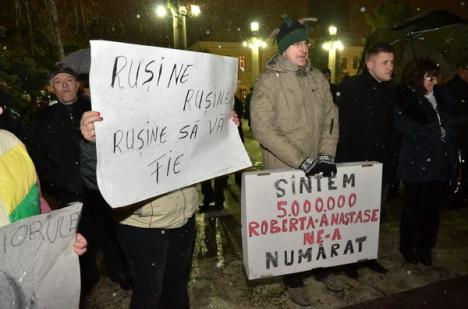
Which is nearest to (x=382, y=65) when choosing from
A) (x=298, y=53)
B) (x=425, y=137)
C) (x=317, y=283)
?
(x=425, y=137)

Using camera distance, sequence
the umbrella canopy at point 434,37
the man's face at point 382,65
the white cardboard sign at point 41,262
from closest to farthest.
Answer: the white cardboard sign at point 41,262 → the man's face at point 382,65 → the umbrella canopy at point 434,37

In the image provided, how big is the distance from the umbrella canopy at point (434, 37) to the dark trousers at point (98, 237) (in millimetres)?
4457

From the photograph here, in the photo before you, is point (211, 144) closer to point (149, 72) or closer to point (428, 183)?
point (149, 72)

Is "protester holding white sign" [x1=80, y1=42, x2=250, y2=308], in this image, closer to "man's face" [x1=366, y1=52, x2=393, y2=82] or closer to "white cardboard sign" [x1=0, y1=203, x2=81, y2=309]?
"white cardboard sign" [x1=0, y1=203, x2=81, y2=309]

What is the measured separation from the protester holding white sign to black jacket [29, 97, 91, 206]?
4.29ft

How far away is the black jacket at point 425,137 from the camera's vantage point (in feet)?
11.5

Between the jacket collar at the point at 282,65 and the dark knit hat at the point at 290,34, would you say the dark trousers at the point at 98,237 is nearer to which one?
the jacket collar at the point at 282,65

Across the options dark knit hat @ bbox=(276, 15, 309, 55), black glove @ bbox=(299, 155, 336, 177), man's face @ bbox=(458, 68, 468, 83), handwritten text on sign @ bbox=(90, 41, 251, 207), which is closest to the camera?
handwritten text on sign @ bbox=(90, 41, 251, 207)

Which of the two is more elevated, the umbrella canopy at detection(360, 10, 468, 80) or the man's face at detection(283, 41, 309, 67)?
the umbrella canopy at detection(360, 10, 468, 80)

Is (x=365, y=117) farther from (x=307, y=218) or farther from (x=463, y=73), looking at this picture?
(x=463, y=73)

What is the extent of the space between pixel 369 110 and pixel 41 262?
115 inches

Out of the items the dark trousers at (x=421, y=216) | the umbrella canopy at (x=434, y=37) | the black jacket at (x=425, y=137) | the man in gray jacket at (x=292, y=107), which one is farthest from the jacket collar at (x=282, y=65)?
the umbrella canopy at (x=434, y=37)

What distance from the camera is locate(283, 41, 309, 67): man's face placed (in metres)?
2.86

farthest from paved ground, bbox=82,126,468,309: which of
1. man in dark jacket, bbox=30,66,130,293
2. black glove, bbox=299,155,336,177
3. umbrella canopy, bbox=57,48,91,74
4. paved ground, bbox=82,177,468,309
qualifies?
umbrella canopy, bbox=57,48,91,74
